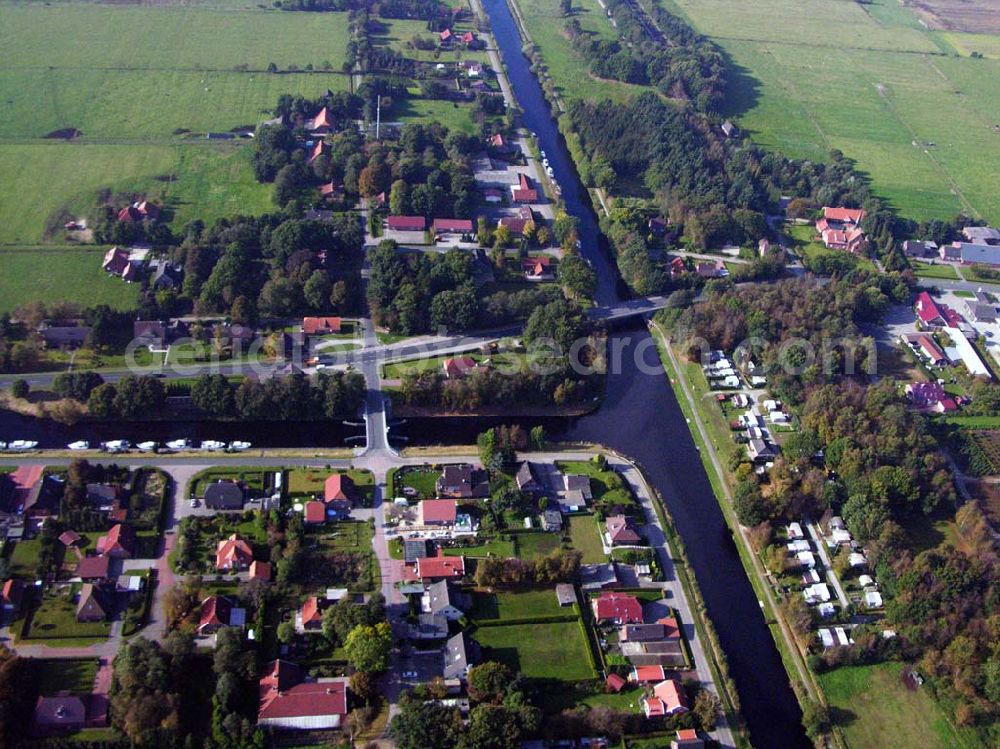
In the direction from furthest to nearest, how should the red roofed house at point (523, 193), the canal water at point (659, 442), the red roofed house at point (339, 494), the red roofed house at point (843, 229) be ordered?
the red roofed house at point (523, 193) → the red roofed house at point (843, 229) → the red roofed house at point (339, 494) → the canal water at point (659, 442)

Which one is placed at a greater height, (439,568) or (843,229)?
(843,229)

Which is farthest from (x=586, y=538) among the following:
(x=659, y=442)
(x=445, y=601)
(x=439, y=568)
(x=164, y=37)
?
(x=164, y=37)

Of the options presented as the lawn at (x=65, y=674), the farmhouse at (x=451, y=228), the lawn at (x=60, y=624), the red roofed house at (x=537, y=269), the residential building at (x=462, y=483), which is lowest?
the lawn at (x=65, y=674)

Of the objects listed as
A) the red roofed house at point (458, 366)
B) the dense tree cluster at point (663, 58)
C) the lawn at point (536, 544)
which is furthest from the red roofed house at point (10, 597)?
the dense tree cluster at point (663, 58)

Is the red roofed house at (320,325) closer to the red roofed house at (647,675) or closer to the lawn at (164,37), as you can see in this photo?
the red roofed house at (647,675)

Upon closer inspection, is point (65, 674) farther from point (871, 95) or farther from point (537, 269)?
point (871, 95)
